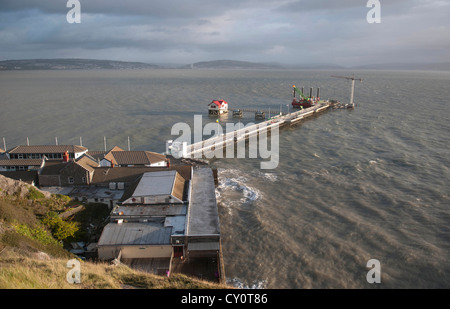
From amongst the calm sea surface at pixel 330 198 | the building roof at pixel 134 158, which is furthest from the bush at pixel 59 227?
the building roof at pixel 134 158

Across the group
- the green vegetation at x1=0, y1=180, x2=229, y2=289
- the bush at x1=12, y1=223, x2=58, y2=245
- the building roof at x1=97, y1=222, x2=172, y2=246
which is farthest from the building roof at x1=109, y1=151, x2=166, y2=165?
the bush at x1=12, y1=223, x2=58, y2=245

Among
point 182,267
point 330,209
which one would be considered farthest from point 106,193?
point 330,209

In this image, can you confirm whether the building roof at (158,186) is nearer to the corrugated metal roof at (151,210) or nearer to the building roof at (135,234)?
the corrugated metal roof at (151,210)

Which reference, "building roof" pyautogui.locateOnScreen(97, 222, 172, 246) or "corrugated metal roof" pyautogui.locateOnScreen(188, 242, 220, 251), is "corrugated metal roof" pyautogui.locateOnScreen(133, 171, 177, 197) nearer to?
"building roof" pyautogui.locateOnScreen(97, 222, 172, 246)

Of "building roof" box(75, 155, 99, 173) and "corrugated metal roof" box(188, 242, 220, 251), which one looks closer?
"corrugated metal roof" box(188, 242, 220, 251)

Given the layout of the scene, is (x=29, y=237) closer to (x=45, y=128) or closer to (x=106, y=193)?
(x=106, y=193)

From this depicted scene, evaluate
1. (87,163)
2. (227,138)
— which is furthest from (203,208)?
(227,138)
